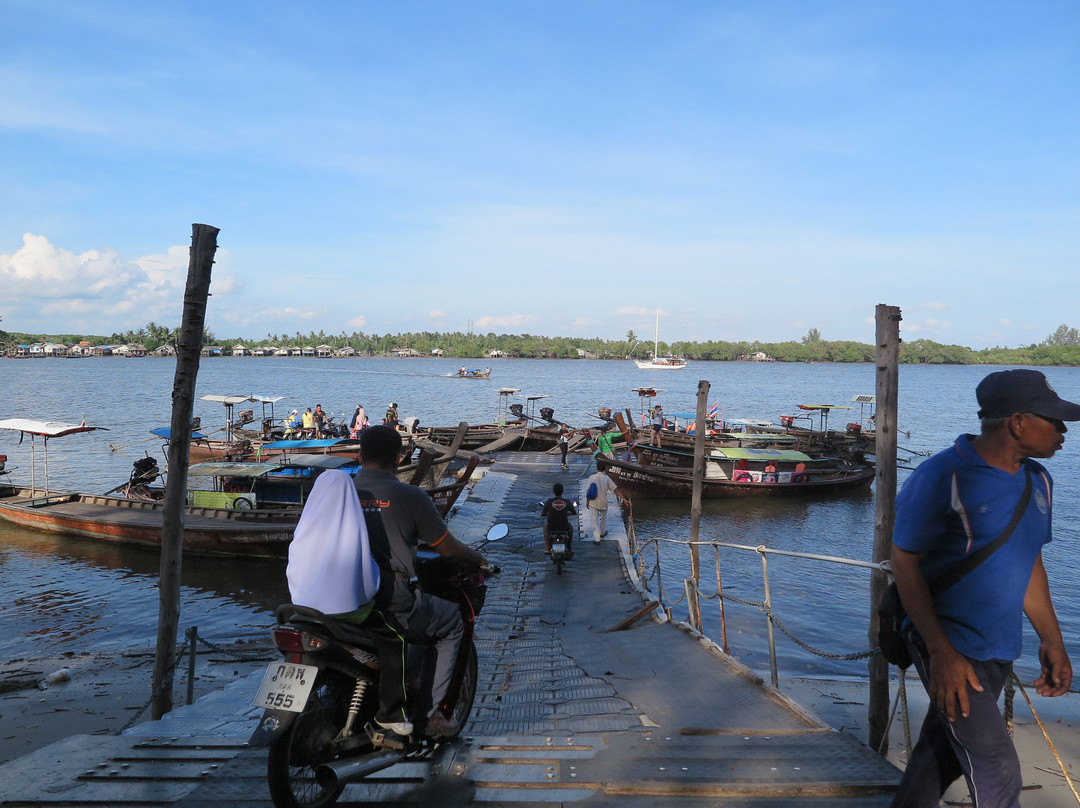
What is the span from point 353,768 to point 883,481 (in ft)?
14.0

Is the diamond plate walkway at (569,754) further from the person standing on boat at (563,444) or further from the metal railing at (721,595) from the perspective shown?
the person standing on boat at (563,444)

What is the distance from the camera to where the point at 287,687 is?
319cm

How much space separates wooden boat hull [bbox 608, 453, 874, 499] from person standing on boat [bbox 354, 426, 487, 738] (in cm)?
2039

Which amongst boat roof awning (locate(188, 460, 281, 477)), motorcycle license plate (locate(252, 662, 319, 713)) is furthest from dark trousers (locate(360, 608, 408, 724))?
boat roof awning (locate(188, 460, 281, 477))

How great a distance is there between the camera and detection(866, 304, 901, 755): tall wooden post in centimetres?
543

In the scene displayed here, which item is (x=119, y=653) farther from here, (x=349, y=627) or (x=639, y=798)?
(x=639, y=798)

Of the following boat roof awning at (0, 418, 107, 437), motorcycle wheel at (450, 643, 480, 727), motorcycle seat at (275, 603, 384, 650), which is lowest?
motorcycle wheel at (450, 643, 480, 727)

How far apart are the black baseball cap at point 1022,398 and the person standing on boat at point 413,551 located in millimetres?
2529

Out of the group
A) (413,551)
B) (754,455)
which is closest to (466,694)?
(413,551)

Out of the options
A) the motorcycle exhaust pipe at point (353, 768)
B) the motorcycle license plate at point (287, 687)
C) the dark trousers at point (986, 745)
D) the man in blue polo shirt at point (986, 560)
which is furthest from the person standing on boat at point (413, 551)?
the dark trousers at point (986, 745)

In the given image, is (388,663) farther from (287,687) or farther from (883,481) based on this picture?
(883,481)

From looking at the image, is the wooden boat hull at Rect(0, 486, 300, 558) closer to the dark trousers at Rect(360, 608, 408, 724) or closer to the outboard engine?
the outboard engine

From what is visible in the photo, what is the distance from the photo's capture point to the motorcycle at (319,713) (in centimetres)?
317

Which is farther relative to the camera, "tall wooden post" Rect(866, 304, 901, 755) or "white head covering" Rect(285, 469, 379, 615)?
"tall wooden post" Rect(866, 304, 901, 755)
